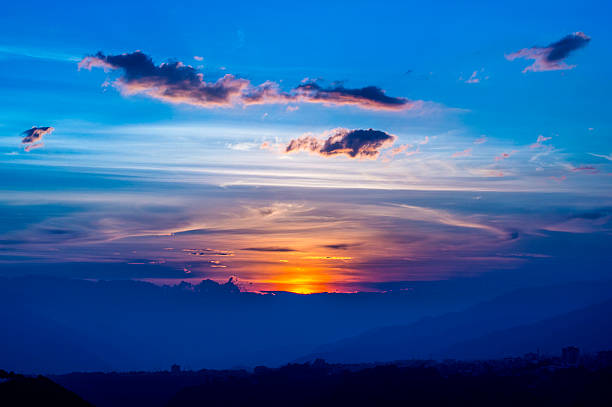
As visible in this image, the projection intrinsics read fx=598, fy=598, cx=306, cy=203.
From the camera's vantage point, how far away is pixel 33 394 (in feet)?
203

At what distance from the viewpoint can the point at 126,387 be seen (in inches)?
7047

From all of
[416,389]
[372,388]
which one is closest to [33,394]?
[372,388]

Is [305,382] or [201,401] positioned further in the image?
[305,382]

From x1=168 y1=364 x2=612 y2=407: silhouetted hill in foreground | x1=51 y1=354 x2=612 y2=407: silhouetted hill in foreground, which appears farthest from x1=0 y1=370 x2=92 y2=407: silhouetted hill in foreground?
x1=51 y1=354 x2=612 y2=407: silhouetted hill in foreground

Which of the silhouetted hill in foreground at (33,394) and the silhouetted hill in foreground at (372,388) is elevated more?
the silhouetted hill in foreground at (33,394)

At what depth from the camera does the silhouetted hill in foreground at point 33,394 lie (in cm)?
6038

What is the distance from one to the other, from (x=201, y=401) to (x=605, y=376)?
324ft

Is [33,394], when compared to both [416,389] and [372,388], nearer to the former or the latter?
[372,388]

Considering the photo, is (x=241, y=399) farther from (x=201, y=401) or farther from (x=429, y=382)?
(x=429, y=382)

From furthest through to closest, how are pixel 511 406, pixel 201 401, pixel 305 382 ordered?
pixel 305 382, pixel 201 401, pixel 511 406

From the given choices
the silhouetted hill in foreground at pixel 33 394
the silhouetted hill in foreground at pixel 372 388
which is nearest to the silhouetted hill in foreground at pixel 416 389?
the silhouetted hill in foreground at pixel 372 388

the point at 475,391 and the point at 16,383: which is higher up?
the point at 16,383

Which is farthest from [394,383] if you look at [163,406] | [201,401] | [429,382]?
[163,406]

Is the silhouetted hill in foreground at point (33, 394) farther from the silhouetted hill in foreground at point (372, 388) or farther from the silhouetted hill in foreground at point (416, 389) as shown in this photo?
the silhouetted hill in foreground at point (372, 388)
